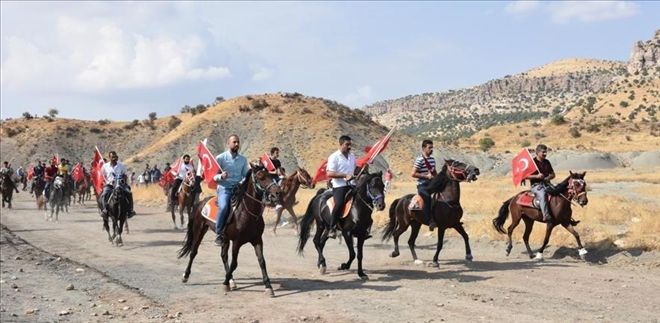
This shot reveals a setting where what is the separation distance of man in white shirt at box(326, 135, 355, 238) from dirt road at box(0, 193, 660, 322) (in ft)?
4.58

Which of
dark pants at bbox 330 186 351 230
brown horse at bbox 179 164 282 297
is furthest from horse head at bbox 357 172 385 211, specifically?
brown horse at bbox 179 164 282 297

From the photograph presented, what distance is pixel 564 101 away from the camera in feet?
539

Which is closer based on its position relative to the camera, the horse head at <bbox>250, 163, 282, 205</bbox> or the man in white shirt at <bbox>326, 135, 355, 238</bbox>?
the horse head at <bbox>250, 163, 282, 205</bbox>

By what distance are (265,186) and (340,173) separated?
234cm

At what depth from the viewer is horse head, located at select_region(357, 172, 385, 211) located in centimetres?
1209

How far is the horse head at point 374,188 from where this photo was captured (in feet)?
39.7

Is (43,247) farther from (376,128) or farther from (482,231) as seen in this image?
(376,128)

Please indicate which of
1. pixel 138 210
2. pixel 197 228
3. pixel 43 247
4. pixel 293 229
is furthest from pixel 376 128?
pixel 197 228

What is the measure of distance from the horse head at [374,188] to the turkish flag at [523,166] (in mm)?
4402

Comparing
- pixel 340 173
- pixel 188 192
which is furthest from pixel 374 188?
pixel 188 192

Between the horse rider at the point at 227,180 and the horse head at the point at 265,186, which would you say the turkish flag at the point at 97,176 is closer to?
the horse rider at the point at 227,180

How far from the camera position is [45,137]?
350 feet

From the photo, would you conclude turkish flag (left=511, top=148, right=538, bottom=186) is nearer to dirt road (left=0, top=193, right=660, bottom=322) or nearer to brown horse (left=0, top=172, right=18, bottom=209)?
dirt road (left=0, top=193, right=660, bottom=322)

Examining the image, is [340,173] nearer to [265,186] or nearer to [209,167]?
[265,186]
